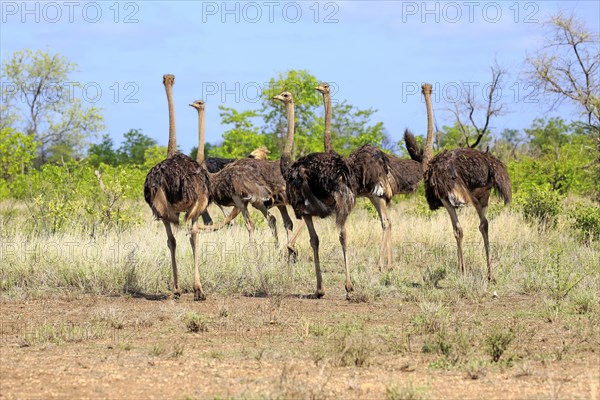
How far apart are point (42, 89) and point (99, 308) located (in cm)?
3224

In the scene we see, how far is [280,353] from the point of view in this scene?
6.50 meters

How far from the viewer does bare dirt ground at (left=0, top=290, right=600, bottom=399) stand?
17.9 feet

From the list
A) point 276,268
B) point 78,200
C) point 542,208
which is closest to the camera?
point 276,268

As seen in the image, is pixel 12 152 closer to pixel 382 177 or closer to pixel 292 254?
pixel 292 254

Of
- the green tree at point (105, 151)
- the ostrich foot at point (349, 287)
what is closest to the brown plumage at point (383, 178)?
the ostrich foot at point (349, 287)

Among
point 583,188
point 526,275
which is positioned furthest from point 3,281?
point 583,188

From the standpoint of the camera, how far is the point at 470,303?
8.92 metres

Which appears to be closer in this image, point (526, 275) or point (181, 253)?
point (526, 275)

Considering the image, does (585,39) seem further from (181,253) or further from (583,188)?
(181,253)

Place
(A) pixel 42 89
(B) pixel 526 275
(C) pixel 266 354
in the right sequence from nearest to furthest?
(C) pixel 266 354 < (B) pixel 526 275 < (A) pixel 42 89

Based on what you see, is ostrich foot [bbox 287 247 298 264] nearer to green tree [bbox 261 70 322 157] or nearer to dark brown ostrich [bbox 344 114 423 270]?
dark brown ostrich [bbox 344 114 423 270]

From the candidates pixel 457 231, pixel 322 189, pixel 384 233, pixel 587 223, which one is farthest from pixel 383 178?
pixel 587 223

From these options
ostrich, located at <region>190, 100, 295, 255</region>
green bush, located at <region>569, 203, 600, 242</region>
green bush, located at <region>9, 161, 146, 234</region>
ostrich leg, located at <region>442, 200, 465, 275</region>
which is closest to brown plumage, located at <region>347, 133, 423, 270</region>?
ostrich leg, located at <region>442, 200, 465, 275</region>

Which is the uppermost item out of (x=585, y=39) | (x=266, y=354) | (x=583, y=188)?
(x=585, y=39)
